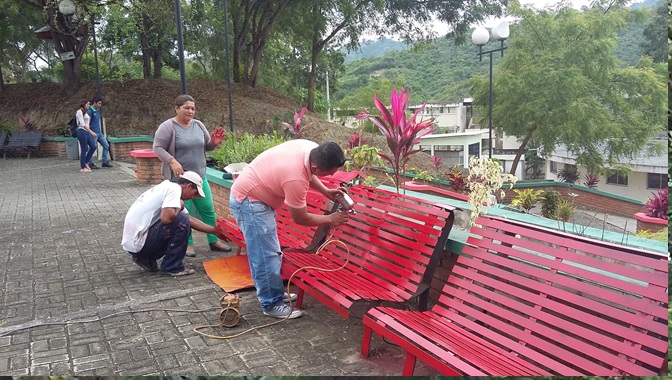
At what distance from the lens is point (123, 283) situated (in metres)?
4.67

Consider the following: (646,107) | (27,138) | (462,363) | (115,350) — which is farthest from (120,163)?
(646,107)

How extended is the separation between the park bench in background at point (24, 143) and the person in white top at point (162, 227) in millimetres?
15533

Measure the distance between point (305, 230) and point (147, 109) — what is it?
17906 millimetres

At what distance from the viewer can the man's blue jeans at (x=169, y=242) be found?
4.68m

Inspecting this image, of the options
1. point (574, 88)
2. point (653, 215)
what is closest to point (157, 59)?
point (574, 88)

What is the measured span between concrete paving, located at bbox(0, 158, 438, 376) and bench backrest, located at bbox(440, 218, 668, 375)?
0.45 meters

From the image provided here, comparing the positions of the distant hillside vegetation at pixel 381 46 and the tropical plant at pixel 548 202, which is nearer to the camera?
the tropical plant at pixel 548 202

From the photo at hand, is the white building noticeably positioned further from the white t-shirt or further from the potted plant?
the white t-shirt

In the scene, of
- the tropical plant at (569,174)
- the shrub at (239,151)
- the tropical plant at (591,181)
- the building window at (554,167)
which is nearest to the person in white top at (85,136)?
the shrub at (239,151)

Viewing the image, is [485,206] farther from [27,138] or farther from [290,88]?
[290,88]

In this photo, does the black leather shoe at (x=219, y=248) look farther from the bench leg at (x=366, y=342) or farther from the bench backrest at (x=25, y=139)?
the bench backrest at (x=25, y=139)

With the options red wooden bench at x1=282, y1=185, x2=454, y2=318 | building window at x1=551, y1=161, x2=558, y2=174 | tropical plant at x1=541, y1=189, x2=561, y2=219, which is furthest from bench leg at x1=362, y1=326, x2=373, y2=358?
building window at x1=551, y1=161, x2=558, y2=174

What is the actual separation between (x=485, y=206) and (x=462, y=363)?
1.46 meters

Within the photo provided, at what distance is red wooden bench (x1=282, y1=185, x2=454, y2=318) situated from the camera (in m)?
3.26
